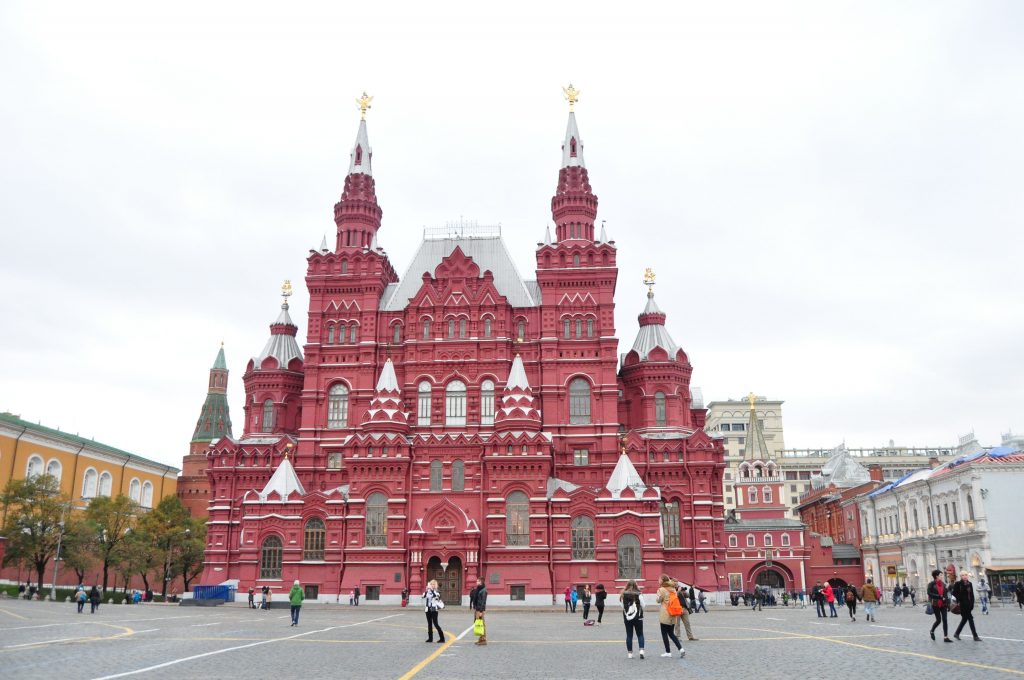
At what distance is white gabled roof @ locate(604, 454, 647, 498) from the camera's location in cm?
5338

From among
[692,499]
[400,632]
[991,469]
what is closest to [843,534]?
[991,469]

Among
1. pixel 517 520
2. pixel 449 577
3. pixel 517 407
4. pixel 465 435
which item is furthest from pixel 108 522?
pixel 517 407

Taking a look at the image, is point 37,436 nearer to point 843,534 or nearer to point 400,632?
point 400,632

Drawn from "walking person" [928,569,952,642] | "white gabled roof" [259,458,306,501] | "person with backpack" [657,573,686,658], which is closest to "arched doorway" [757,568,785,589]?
"white gabled roof" [259,458,306,501]

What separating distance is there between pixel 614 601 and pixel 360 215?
34599 millimetres

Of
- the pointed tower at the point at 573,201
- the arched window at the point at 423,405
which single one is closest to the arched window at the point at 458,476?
the arched window at the point at 423,405

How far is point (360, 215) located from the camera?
6512 cm

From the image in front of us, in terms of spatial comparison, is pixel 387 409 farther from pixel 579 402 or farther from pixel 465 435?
pixel 579 402

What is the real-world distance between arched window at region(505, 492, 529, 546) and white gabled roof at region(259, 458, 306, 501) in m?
14.2

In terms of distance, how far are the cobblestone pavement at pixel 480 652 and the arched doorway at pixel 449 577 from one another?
69.8ft

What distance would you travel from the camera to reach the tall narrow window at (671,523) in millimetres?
57219

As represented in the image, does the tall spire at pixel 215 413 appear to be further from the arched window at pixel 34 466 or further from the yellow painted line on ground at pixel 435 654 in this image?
the yellow painted line on ground at pixel 435 654

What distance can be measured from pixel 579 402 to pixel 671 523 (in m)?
10.5

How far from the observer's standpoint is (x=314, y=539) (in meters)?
55.1
